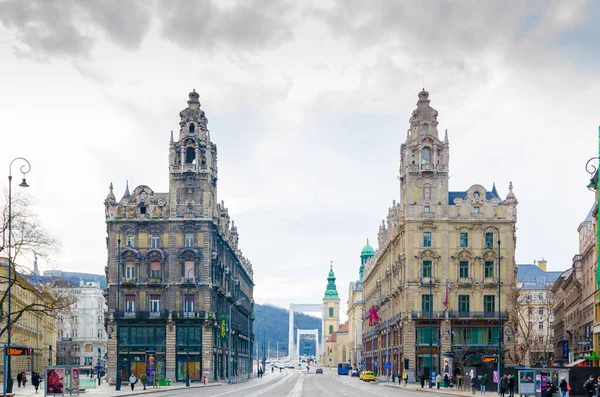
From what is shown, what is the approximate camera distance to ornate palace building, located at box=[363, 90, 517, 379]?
104 metres

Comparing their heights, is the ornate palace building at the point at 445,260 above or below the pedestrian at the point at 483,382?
above

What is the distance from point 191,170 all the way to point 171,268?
Answer: 12.2 m

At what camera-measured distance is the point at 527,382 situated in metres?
55.0

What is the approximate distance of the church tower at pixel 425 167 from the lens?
107312mm

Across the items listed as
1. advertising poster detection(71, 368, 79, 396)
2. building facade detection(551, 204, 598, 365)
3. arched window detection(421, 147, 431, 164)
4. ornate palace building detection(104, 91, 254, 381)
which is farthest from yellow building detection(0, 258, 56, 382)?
building facade detection(551, 204, 598, 365)

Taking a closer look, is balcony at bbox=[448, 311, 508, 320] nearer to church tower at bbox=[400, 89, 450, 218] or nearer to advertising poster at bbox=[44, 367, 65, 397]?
church tower at bbox=[400, 89, 450, 218]

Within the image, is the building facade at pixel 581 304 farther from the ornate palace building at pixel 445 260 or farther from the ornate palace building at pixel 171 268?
the ornate palace building at pixel 171 268

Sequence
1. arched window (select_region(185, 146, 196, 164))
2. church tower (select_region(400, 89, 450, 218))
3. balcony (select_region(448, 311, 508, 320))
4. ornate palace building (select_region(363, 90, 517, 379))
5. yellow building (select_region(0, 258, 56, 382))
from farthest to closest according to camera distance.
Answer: arched window (select_region(185, 146, 196, 164)) → church tower (select_region(400, 89, 450, 218)) → ornate palace building (select_region(363, 90, 517, 379)) → balcony (select_region(448, 311, 508, 320)) → yellow building (select_region(0, 258, 56, 382))

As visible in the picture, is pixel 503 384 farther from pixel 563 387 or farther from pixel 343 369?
pixel 343 369

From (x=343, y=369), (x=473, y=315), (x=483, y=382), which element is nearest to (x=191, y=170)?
(x=473, y=315)

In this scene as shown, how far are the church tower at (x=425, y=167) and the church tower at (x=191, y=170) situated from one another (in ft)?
80.5

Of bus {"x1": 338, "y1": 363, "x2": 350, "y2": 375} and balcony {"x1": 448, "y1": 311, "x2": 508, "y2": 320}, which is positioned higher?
balcony {"x1": 448, "y1": 311, "x2": 508, "y2": 320}

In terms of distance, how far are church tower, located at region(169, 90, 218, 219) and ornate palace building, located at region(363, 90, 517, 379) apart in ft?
80.3

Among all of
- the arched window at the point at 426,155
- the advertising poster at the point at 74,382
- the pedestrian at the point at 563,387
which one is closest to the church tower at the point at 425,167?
the arched window at the point at 426,155
